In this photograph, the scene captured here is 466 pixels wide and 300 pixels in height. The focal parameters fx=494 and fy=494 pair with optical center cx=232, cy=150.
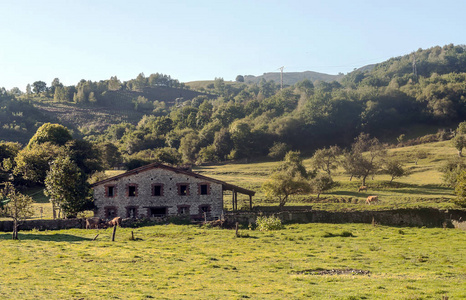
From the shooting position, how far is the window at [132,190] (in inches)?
2206

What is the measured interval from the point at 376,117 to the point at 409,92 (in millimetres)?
25280

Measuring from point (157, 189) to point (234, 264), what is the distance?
2845cm

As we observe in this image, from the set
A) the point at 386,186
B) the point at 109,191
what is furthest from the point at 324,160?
the point at 109,191

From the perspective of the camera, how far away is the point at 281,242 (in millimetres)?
38469

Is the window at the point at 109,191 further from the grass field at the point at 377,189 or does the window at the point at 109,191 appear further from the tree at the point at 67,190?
the grass field at the point at 377,189

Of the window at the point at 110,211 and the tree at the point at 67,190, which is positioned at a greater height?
the tree at the point at 67,190

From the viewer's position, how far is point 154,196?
56406 millimetres

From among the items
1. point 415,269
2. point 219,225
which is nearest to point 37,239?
point 219,225

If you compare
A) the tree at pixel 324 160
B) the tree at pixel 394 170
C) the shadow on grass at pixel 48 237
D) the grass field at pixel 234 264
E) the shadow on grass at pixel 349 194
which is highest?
the tree at pixel 324 160

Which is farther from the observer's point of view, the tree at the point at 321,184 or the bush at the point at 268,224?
the tree at the point at 321,184

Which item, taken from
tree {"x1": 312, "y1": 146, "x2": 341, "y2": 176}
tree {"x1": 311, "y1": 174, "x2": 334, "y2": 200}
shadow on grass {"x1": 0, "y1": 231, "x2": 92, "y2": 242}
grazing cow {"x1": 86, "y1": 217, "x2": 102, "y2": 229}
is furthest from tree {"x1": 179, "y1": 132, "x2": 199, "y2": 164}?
shadow on grass {"x1": 0, "y1": 231, "x2": 92, "y2": 242}

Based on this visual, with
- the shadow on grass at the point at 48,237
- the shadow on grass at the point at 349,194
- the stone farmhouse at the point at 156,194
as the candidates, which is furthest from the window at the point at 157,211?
the shadow on grass at the point at 349,194

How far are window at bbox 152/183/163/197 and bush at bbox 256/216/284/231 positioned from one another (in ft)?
46.3

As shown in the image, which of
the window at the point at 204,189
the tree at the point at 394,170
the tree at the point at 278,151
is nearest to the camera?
the window at the point at 204,189
